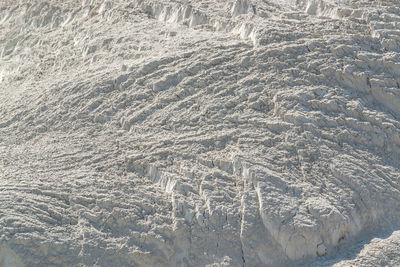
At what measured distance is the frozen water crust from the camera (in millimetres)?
3980

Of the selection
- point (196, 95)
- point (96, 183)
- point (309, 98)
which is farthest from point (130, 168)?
point (309, 98)

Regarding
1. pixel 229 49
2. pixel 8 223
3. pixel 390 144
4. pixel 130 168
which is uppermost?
pixel 229 49

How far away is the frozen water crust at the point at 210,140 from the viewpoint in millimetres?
3980

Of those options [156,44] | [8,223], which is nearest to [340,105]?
[156,44]

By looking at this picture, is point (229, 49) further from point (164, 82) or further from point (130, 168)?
point (130, 168)

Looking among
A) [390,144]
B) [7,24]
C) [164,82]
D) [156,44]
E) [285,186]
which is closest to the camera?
[285,186]

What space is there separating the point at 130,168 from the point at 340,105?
1750 millimetres

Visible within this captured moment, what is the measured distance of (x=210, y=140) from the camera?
449 centimetres

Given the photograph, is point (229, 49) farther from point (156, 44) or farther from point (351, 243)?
point (351, 243)

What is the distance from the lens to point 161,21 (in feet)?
19.0

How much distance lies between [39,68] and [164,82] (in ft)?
5.12

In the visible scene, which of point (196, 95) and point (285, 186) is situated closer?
point (285, 186)

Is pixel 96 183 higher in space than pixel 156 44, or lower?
lower

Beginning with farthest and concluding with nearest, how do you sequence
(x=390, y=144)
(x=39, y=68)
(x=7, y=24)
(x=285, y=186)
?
(x=7, y=24), (x=39, y=68), (x=390, y=144), (x=285, y=186)
